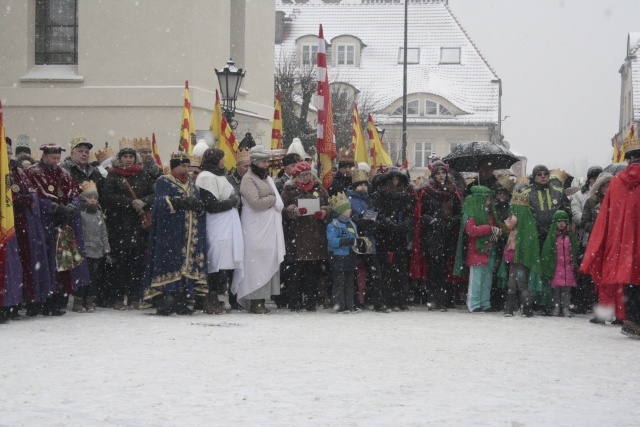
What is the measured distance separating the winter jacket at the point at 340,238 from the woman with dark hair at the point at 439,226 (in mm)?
1120

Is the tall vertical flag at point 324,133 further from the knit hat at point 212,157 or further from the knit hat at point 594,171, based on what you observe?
the knit hat at point 594,171

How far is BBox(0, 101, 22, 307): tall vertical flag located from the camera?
1147 cm

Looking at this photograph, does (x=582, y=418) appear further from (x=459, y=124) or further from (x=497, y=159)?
(x=459, y=124)

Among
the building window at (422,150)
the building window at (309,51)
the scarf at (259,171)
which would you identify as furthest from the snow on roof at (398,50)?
the scarf at (259,171)

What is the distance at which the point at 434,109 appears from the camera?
64625 millimetres

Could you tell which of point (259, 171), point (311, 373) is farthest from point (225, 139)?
point (311, 373)

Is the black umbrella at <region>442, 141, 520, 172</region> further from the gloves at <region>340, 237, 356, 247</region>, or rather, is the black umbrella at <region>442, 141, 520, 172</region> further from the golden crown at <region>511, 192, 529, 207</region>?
the gloves at <region>340, 237, 356, 247</region>

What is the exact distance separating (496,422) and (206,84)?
18533mm

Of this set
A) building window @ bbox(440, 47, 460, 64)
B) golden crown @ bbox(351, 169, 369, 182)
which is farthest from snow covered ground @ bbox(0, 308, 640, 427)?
building window @ bbox(440, 47, 460, 64)

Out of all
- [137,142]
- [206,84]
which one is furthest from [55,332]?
[206,84]

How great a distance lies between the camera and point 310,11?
70.1 metres

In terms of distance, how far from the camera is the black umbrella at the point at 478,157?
48.2 ft

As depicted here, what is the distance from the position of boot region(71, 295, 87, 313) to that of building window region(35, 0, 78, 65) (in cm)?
1219

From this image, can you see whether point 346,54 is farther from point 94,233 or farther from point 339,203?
point 94,233
